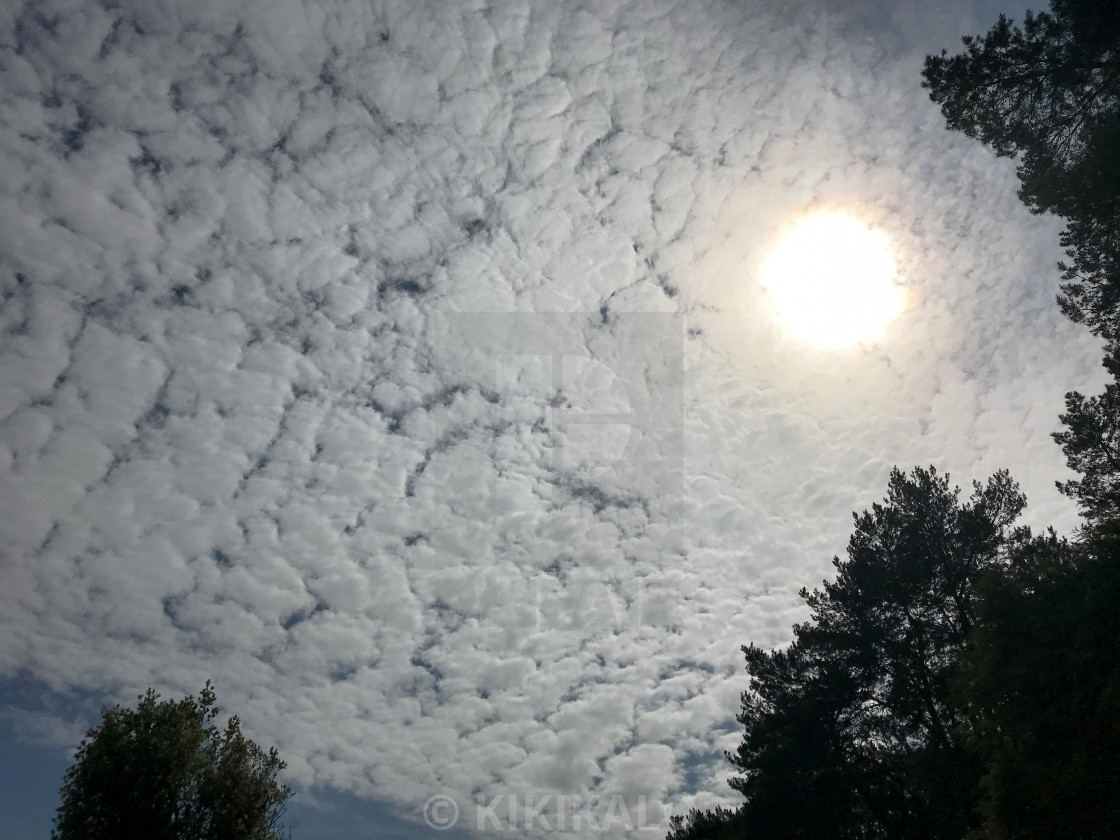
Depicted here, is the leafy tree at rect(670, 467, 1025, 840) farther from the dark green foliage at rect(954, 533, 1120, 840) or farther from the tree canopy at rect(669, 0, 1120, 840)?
the dark green foliage at rect(954, 533, 1120, 840)

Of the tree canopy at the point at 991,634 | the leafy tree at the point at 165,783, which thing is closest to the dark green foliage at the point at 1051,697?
the tree canopy at the point at 991,634

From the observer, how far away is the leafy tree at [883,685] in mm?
21953

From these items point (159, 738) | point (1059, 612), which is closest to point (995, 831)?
point (1059, 612)

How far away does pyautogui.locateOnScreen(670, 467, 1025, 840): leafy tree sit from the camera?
864 inches

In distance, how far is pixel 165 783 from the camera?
2167cm

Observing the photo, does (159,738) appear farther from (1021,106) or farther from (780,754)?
(1021,106)

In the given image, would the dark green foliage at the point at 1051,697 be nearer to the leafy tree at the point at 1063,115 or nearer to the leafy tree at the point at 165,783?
the leafy tree at the point at 1063,115

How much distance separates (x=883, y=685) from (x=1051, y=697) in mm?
9618

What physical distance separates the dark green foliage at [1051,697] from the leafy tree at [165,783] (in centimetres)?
2424

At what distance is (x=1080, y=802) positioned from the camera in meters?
13.4

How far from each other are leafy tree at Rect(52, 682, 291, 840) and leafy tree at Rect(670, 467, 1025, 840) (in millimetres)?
18986

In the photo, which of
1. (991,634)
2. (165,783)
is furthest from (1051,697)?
(165,783)

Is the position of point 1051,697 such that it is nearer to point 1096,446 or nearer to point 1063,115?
point 1096,446

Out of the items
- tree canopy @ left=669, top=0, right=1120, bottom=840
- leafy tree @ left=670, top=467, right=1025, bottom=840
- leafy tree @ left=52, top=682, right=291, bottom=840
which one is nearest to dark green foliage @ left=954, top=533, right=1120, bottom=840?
tree canopy @ left=669, top=0, right=1120, bottom=840
